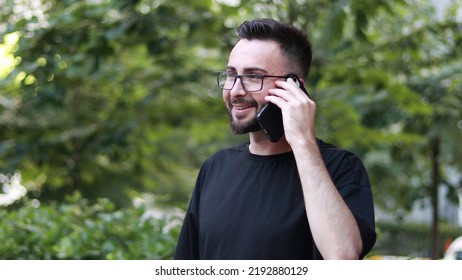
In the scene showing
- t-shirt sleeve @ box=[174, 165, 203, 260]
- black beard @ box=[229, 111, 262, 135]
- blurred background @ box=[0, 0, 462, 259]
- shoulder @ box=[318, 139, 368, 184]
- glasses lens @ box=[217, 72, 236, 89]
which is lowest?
blurred background @ box=[0, 0, 462, 259]

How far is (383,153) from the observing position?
11461 millimetres

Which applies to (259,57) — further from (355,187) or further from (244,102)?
(355,187)

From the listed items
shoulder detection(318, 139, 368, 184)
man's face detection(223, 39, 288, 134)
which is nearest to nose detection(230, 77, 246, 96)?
man's face detection(223, 39, 288, 134)

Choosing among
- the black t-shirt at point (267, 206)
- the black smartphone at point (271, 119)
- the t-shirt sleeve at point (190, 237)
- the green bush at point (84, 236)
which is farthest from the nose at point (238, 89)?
the green bush at point (84, 236)

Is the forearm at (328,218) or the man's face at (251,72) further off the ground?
the man's face at (251,72)

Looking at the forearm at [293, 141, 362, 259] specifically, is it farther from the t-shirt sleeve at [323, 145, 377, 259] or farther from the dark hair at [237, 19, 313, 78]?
the dark hair at [237, 19, 313, 78]

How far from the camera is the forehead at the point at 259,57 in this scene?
284cm

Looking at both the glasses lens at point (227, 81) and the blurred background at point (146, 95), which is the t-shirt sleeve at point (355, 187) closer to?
the glasses lens at point (227, 81)

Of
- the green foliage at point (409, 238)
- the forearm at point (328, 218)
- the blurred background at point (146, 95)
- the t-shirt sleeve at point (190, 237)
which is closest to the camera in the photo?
the forearm at point (328, 218)

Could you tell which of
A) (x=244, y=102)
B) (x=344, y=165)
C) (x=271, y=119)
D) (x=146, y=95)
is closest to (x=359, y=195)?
(x=344, y=165)

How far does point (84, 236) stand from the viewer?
5.16m

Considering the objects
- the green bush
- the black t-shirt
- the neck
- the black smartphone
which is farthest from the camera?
the green bush

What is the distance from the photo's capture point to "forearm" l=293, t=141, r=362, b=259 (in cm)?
248
